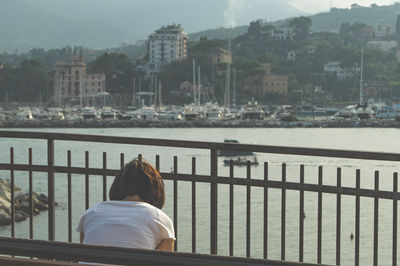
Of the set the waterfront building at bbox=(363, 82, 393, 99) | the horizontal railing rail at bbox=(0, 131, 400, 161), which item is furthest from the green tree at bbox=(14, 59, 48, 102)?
the horizontal railing rail at bbox=(0, 131, 400, 161)

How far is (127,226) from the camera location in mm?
1683

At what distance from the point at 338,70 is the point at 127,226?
98132mm

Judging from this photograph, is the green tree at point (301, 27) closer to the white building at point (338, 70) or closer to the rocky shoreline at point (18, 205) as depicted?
the white building at point (338, 70)

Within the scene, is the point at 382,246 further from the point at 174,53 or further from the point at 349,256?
the point at 174,53

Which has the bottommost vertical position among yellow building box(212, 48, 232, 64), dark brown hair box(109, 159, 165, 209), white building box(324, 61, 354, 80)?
dark brown hair box(109, 159, 165, 209)

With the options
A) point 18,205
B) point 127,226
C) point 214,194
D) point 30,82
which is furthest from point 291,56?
point 127,226

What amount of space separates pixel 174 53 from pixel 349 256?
8926 centimetres

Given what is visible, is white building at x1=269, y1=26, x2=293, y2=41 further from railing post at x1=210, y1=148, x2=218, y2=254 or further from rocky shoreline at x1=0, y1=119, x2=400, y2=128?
railing post at x1=210, y1=148, x2=218, y2=254

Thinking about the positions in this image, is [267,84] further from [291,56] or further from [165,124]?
[165,124]

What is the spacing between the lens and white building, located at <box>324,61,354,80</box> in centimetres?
9531

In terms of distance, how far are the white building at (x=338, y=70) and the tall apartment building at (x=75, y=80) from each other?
109 ft

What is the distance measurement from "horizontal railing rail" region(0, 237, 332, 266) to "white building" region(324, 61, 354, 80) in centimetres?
9566

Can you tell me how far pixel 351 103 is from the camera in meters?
84.9

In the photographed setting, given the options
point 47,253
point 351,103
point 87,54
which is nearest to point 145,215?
point 47,253
